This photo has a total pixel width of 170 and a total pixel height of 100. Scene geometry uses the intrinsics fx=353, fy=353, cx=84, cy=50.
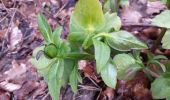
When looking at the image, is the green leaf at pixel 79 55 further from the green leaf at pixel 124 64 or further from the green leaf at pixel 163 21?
the green leaf at pixel 163 21

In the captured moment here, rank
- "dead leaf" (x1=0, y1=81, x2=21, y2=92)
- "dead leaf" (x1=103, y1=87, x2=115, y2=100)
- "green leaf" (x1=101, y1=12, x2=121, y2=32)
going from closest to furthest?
"green leaf" (x1=101, y1=12, x2=121, y2=32)
"dead leaf" (x1=103, y1=87, x2=115, y2=100)
"dead leaf" (x1=0, y1=81, x2=21, y2=92)

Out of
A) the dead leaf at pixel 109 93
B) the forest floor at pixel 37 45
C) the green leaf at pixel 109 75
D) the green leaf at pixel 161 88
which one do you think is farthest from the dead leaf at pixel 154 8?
the green leaf at pixel 109 75

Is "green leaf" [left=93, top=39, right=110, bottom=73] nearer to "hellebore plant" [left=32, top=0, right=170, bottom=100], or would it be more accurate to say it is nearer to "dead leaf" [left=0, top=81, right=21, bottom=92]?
"hellebore plant" [left=32, top=0, right=170, bottom=100]

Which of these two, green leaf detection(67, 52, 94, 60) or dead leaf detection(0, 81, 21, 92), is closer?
green leaf detection(67, 52, 94, 60)

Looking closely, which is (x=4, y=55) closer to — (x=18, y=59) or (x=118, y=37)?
(x=18, y=59)

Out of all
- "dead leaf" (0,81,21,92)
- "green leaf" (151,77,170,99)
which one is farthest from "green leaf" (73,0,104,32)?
"dead leaf" (0,81,21,92)

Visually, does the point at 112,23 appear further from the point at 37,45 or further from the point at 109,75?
the point at 37,45

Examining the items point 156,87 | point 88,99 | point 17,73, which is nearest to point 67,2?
point 17,73
